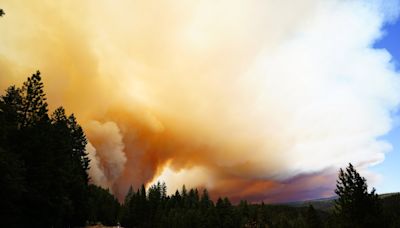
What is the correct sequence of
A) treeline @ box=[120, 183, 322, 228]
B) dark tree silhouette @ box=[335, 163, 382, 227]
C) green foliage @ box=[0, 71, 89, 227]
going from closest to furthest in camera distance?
dark tree silhouette @ box=[335, 163, 382, 227]
green foliage @ box=[0, 71, 89, 227]
treeline @ box=[120, 183, 322, 228]

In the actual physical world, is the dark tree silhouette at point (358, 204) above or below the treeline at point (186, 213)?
below

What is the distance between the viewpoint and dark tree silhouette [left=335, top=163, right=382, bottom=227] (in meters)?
28.6

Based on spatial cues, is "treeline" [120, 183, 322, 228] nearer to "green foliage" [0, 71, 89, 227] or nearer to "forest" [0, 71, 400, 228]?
"forest" [0, 71, 400, 228]

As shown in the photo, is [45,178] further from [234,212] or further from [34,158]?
[234,212]

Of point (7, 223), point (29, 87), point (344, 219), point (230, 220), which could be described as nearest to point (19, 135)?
point (29, 87)

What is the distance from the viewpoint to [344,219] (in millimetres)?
30594

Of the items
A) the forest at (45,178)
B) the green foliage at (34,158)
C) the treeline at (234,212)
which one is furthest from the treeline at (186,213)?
the green foliage at (34,158)

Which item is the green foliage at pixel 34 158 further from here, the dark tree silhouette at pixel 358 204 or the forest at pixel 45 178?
the dark tree silhouette at pixel 358 204

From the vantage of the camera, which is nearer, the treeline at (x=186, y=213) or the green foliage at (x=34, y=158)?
the green foliage at (x=34, y=158)

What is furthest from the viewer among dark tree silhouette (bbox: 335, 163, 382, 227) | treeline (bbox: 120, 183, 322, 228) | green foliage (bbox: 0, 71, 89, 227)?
treeline (bbox: 120, 183, 322, 228)

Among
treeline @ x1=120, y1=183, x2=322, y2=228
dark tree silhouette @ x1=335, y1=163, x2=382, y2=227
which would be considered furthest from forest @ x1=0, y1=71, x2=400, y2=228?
treeline @ x1=120, y1=183, x2=322, y2=228

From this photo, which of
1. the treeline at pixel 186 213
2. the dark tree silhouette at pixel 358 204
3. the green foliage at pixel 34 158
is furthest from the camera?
the treeline at pixel 186 213

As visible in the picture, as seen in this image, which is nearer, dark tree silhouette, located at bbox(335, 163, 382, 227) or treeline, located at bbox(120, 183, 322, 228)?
dark tree silhouette, located at bbox(335, 163, 382, 227)

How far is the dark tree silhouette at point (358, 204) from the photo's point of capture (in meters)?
28.6
